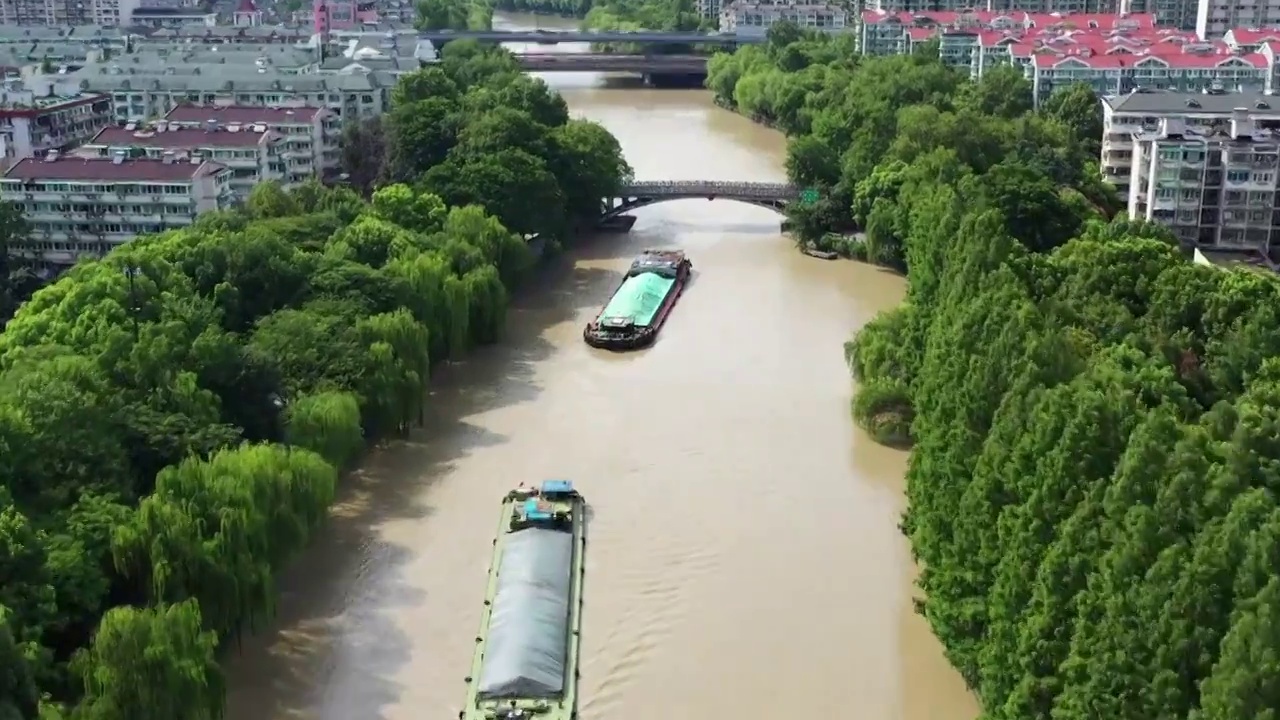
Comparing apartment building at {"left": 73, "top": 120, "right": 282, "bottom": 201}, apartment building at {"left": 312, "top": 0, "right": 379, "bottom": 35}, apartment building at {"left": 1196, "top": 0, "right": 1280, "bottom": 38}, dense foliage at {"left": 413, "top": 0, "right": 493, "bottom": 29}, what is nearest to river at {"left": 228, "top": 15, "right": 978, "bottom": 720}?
apartment building at {"left": 73, "top": 120, "right": 282, "bottom": 201}

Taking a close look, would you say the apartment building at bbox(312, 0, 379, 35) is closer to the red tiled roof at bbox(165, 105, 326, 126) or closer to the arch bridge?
the red tiled roof at bbox(165, 105, 326, 126)

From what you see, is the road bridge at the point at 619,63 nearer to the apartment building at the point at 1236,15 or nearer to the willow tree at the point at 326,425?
the apartment building at the point at 1236,15

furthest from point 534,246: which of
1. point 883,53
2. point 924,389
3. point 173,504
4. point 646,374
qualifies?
point 883,53

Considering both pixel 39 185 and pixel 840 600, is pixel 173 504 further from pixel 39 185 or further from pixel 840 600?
pixel 39 185

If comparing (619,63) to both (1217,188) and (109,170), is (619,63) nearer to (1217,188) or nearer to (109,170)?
(109,170)

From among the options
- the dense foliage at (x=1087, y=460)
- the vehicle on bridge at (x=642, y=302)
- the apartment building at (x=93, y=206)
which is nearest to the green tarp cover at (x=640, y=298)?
the vehicle on bridge at (x=642, y=302)

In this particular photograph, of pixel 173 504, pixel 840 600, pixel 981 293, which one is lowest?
pixel 840 600
